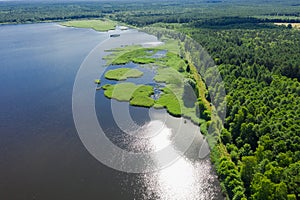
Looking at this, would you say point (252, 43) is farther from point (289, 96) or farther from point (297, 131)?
point (297, 131)

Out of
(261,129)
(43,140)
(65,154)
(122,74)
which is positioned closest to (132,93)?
(122,74)

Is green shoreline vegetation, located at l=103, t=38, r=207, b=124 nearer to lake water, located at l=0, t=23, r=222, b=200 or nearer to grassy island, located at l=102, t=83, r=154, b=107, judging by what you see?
grassy island, located at l=102, t=83, r=154, b=107

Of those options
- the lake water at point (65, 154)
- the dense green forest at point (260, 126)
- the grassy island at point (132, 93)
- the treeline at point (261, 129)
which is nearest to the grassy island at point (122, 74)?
the lake water at point (65, 154)

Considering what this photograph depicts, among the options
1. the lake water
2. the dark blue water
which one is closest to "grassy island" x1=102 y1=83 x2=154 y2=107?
the lake water

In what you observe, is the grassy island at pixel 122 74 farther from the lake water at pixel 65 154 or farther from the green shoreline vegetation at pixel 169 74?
the lake water at pixel 65 154

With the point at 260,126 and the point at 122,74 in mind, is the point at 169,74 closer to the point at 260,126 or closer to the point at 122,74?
the point at 122,74

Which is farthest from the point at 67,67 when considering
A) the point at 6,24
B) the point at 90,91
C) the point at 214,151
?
the point at 6,24
